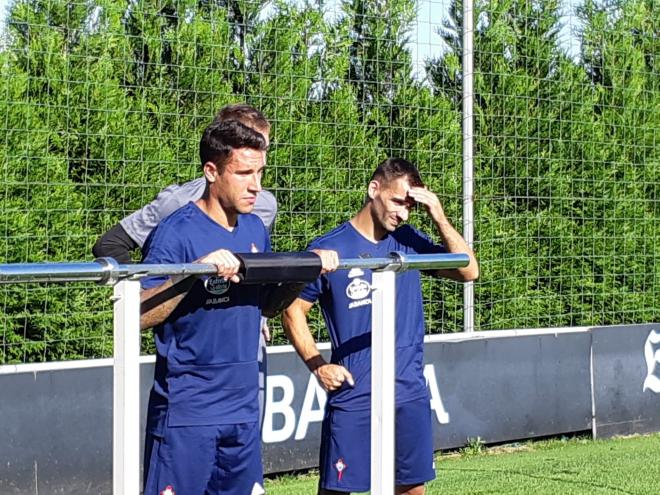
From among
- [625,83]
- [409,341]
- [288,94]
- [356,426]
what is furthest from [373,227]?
[625,83]

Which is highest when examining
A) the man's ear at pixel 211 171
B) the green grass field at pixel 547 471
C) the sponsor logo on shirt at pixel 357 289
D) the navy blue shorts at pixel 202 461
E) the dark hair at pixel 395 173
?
the dark hair at pixel 395 173

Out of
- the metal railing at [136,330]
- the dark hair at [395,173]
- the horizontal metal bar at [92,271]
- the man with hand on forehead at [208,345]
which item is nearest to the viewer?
the horizontal metal bar at [92,271]

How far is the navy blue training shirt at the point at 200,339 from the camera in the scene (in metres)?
4.15

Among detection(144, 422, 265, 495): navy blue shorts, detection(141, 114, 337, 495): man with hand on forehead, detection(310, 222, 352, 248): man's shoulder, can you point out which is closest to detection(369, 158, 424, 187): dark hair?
detection(310, 222, 352, 248): man's shoulder

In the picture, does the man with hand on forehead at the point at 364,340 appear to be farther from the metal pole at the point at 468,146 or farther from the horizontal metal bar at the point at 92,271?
the metal pole at the point at 468,146

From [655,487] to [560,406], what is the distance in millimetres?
2222

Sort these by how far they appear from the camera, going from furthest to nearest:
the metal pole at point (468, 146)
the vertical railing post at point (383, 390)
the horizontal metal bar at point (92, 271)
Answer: the metal pole at point (468, 146)
the vertical railing post at point (383, 390)
the horizontal metal bar at point (92, 271)

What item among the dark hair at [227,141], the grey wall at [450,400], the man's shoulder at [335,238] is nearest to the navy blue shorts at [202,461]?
the dark hair at [227,141]

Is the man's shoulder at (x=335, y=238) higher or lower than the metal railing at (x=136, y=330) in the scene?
higher

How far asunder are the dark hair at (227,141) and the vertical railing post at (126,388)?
1.03 meters

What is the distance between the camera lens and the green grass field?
7.68 metres

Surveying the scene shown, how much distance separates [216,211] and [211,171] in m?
0.14

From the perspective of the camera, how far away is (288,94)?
890 centimetres

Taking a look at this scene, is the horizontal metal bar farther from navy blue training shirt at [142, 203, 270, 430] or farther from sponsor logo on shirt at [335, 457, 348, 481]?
sponsor logo on shirt at [335, 457, 348, 481]
